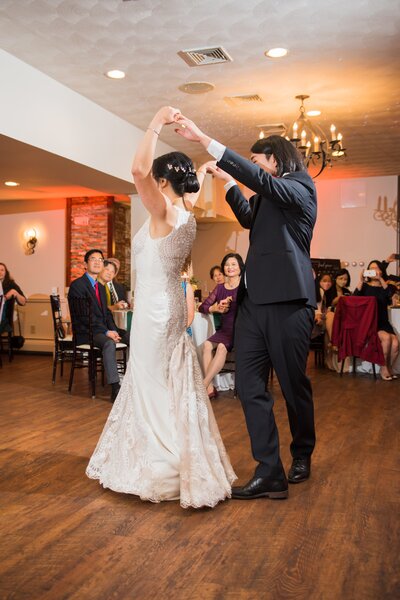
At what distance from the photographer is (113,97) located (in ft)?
20.4

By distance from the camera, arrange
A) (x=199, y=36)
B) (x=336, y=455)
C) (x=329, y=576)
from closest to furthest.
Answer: (x=329, y=576) → (x=336, y=455) → (x=199, y=36)

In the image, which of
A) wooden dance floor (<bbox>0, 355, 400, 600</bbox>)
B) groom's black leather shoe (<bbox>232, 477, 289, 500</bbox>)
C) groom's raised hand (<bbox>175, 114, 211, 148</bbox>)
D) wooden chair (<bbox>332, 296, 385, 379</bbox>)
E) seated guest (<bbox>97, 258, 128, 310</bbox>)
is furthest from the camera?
seated guest (<bbox>97, 258, 128, 310</bbox>)

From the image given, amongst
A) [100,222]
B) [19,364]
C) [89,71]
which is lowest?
[19,364]

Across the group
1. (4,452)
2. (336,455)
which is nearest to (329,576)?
(336,455)

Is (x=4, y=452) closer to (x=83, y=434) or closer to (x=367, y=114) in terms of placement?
(x=83, y=434)

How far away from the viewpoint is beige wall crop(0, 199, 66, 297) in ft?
34.1

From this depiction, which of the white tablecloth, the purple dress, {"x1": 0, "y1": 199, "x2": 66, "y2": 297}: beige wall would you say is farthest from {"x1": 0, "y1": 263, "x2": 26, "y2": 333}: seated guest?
the purple dress

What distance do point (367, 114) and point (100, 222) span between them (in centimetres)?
495

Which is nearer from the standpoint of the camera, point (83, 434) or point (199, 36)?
point (83, 434)

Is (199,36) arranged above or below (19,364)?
above

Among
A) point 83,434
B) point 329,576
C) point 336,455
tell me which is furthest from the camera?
point 83,434

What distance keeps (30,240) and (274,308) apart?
865cm

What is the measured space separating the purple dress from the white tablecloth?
110mm

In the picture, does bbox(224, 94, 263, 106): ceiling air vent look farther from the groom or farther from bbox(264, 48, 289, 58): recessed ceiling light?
the groom
